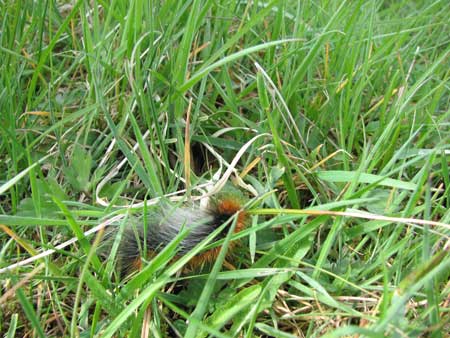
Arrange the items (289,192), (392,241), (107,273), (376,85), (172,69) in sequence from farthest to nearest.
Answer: (376,85) < (172,69) < (289,192) < (392,241) < (107,273)

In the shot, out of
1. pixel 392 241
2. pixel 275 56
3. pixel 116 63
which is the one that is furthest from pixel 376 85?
pixel 116 63

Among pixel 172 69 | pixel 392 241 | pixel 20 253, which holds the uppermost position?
pixel 172 69

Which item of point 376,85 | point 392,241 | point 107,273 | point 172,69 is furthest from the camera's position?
point 376,85

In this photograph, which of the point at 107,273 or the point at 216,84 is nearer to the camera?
the point at 107,273

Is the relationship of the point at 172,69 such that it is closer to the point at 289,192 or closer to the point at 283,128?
the point at 283,128

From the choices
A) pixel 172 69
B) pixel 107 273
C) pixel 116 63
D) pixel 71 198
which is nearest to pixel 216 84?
pixel 172 69

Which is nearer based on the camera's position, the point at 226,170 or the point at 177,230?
the point at 177,230

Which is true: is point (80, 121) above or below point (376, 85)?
below
